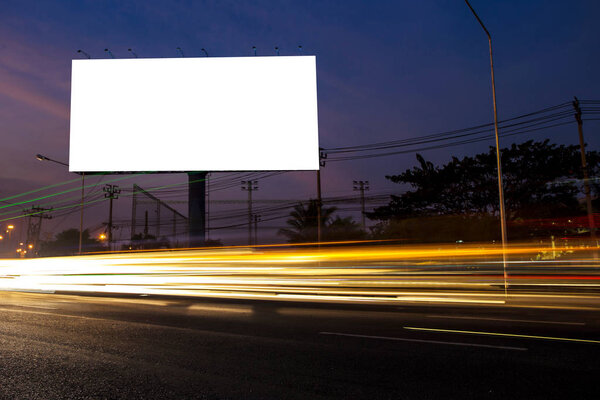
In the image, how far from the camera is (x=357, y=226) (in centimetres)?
4441

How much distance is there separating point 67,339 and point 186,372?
3.50 metres

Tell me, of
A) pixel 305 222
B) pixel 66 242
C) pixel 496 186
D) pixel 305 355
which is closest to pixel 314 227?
pixel 305 222

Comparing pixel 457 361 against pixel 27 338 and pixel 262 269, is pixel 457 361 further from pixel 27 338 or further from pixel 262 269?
pixel 262 269

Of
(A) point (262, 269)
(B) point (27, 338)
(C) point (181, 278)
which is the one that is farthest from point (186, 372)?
(C) point (181, 278)

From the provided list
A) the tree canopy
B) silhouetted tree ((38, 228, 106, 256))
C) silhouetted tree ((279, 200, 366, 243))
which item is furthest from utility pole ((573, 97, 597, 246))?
silhouetted tree ((38, 228, 106, 256))

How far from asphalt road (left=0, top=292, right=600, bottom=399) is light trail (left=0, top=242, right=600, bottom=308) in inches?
149

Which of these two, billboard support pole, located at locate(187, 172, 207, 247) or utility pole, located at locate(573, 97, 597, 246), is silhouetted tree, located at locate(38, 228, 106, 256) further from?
utility pole, located at locate(573, 97, 597, 246)

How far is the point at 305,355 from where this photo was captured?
20.4 ft

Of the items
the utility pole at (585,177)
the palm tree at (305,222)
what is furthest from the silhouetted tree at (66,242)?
the utility pole at (585,177)

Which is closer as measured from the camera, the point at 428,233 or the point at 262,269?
the point at 262,269

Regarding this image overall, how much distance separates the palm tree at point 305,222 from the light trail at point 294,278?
1876 cm

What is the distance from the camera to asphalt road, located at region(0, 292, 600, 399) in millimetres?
4707

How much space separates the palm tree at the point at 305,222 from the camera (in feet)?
137

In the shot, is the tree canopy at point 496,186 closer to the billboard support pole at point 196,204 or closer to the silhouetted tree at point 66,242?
the billboard support pole at point 196,204
